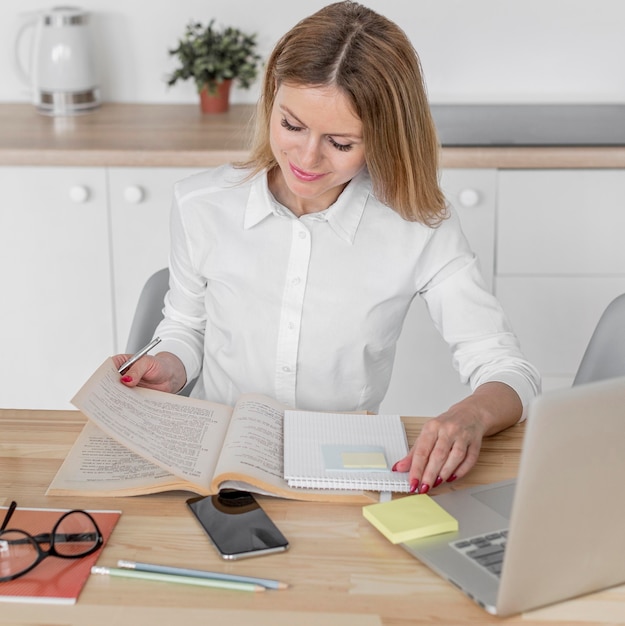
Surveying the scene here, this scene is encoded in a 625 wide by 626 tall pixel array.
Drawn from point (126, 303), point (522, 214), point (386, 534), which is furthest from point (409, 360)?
point (386, 534)

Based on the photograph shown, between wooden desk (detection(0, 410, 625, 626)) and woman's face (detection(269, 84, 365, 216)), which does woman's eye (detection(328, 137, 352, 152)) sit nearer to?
woman's face (detection(269, 84, 365, 216))

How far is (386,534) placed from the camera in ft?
3.41

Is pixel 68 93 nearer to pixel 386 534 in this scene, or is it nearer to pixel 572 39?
pixel 572 39

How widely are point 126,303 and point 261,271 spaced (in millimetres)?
897

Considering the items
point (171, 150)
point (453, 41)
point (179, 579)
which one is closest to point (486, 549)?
point (179, 579)

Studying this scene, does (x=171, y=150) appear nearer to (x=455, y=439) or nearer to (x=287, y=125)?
(x=287, y=125)

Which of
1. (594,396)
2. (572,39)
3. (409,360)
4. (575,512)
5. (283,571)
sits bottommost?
(409,360)

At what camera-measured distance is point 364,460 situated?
1.18m

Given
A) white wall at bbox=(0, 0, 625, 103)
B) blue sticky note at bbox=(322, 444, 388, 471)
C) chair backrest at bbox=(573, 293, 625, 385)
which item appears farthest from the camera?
white wall at bbox=(0, 0, 625, 103)

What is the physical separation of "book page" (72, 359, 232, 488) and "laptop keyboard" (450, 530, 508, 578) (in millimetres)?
301

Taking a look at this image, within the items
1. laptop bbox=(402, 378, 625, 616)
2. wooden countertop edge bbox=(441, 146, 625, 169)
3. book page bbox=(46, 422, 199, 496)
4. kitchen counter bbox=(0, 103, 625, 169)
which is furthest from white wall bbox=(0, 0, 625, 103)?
laptop bbox=(402, 378, 625, 616)

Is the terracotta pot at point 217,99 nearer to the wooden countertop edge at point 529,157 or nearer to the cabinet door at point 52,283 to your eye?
the cabinet door at point 52,283

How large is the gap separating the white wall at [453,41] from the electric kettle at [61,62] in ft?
0.42

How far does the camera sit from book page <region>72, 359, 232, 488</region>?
1.15m
